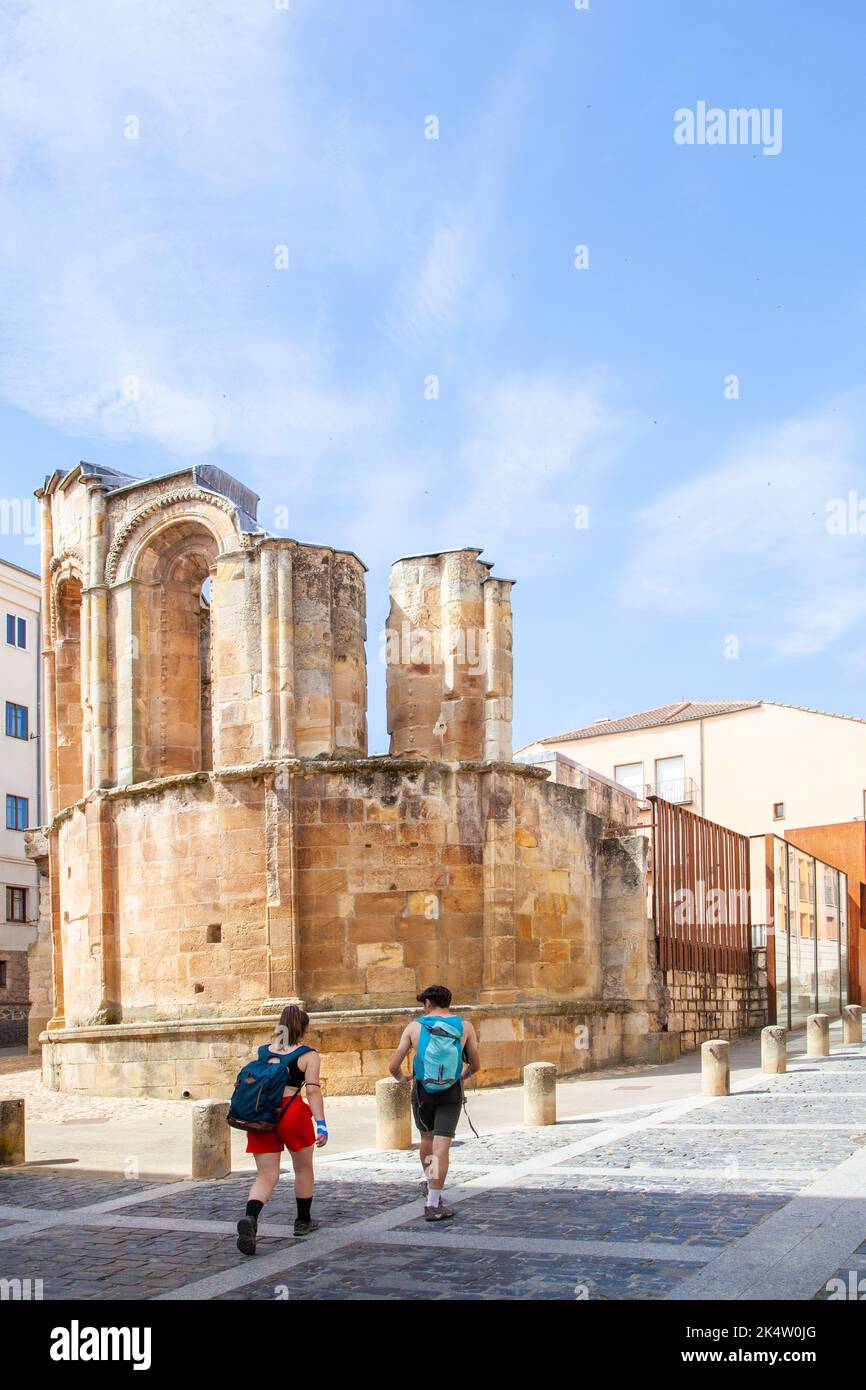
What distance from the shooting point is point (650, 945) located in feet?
70.0

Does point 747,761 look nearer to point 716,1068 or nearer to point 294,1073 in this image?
point 716,1068

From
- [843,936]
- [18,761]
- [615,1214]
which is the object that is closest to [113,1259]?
[615,1214]

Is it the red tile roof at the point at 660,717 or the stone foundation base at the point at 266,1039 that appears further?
the red tile roof at the point at 660,717

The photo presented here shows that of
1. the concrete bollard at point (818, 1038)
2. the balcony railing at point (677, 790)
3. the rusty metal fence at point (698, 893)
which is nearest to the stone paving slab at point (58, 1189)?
the rusty metal fence at point (698, 893)

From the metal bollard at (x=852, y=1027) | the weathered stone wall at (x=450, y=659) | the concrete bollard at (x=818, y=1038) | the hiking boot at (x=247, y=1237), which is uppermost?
the weathered stone wall at (x=450, y=659)

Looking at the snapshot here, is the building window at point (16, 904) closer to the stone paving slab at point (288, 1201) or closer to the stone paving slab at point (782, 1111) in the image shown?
the stone paving slab at point (782, 1111)

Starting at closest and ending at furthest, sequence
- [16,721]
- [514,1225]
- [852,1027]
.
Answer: [514,1225], [852,1027], [16,721]

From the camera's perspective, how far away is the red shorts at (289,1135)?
810 centimetres

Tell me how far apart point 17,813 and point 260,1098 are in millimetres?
38026

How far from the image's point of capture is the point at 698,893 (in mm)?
24766

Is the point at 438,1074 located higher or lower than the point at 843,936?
higher

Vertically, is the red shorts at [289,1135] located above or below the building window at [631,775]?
below

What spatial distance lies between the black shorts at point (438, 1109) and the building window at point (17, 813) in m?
36.7
